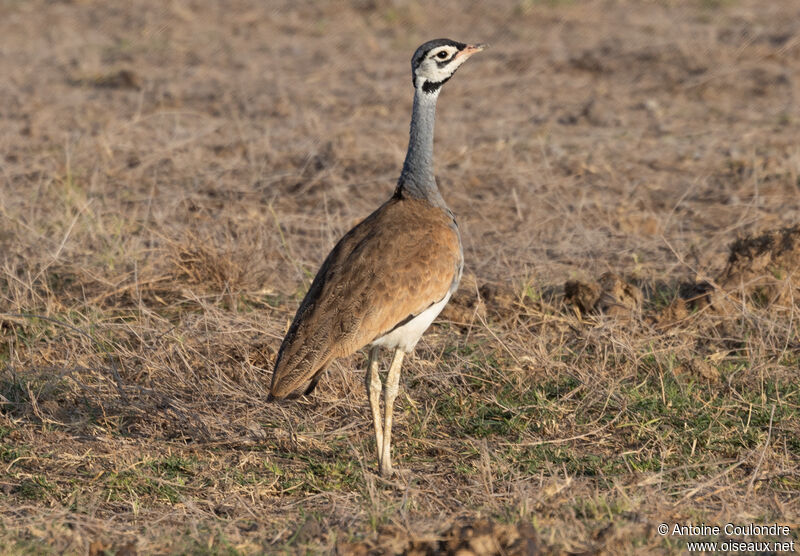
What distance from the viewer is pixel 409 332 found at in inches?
163

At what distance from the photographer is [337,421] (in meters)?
4.68

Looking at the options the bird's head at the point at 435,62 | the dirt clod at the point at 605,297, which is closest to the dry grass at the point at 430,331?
the dirt clod at the point at 605,297

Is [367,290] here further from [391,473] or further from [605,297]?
[605,297]

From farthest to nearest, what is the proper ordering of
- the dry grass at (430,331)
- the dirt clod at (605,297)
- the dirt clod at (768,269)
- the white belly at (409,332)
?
the dirt clod at (768,269), the dirt clod at (605,297), the white belly at (409,332), the dry grass at (430,331)

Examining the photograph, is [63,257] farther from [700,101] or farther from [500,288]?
[700,101]

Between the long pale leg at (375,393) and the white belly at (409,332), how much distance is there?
4.1 inches

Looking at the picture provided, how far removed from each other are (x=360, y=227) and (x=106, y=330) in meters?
1.67

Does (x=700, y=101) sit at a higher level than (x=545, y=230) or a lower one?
lower

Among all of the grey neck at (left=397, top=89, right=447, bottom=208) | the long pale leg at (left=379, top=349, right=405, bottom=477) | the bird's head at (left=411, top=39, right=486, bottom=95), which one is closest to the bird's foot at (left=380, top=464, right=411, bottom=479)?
the long pale leg at (left=379, top=349, right=405, bottom=477)

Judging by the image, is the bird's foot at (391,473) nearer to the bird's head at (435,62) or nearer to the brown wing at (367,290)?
the brown wing at (367,290)

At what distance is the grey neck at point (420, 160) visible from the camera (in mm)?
4484

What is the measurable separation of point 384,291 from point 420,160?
0.74 metres

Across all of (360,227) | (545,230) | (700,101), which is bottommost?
(700,101)

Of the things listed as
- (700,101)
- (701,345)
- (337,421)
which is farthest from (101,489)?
(700,101)
